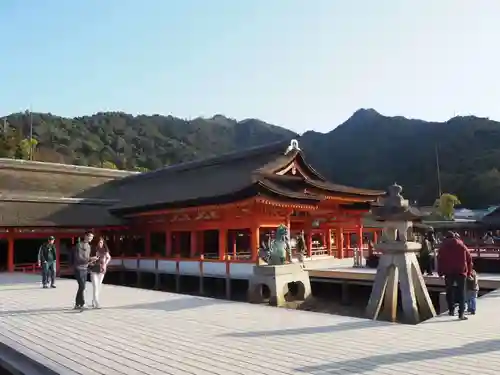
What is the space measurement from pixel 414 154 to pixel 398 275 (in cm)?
9114

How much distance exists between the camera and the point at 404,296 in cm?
1287

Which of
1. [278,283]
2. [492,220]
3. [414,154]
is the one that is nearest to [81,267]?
[278,283]

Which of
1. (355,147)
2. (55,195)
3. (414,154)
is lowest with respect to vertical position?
(55,195)

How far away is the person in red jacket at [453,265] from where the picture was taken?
30.8 feet

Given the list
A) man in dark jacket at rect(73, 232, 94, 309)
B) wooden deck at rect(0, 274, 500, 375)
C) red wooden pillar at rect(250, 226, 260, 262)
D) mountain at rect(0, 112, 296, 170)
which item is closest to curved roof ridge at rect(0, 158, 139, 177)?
red wooden pillar at rect(250, 226, 260, 262)

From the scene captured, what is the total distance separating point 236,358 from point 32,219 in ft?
66.4

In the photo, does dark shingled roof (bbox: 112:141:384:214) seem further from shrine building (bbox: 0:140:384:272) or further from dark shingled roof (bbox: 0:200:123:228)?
dark shingled roof (bbox: 0:200:123:228)

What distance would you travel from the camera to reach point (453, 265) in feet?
31.0

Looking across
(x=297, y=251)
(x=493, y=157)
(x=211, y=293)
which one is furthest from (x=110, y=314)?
(x=493, y=157)

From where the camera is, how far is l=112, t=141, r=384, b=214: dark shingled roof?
20609 millimetres

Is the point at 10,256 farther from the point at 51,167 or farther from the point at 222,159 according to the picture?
the point at 222,159

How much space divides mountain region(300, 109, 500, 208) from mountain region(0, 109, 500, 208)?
16 cm

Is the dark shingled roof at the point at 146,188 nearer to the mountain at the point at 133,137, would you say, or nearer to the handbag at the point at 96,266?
A: the handbag at the point at 96,266

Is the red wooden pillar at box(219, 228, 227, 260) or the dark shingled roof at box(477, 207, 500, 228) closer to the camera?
the red wooden pillar at box(219, 228, 227, 260)
